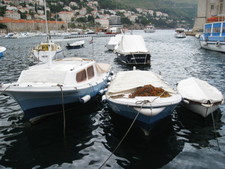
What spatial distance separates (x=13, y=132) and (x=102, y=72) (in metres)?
8.79

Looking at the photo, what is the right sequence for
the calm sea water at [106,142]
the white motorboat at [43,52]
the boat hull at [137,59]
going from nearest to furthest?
the calm sea water at [106,142] < the boat hull at [137,59] < the white motorboat at [43,52]

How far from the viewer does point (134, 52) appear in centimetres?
3142

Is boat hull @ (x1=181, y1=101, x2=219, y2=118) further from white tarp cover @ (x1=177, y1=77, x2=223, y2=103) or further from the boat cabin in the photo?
the boat cabin

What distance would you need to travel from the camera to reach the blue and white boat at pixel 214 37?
44281 mm

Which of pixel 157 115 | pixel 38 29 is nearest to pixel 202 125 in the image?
pixel 157 115

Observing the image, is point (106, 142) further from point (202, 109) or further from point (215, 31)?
point (215, 31)

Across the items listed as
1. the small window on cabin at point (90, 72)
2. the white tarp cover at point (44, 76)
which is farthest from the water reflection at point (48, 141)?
the small window on cabin at point (90, 72)

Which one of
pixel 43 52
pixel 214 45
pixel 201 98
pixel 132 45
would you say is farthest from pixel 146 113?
pixel 214 45

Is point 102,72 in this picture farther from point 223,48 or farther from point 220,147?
point 223,48

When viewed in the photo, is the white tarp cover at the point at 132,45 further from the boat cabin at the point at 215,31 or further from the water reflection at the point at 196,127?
the boat cabin at the point at 215,31

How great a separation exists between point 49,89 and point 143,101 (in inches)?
189

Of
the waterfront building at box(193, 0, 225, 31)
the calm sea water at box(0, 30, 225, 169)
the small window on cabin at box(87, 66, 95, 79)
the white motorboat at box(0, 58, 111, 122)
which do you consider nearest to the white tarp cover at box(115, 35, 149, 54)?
the small window on cabin at box(87, 66, 95, 79)

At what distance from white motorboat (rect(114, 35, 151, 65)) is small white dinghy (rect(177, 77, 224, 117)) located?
16.6m

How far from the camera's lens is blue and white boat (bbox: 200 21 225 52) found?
145 feet
